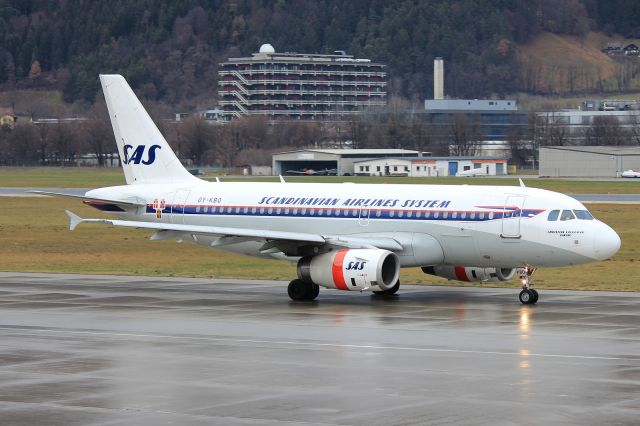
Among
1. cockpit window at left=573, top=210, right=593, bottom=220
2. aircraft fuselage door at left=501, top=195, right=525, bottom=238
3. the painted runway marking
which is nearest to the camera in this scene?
the painted runway marking

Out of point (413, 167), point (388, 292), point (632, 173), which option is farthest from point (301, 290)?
point (413, 167)

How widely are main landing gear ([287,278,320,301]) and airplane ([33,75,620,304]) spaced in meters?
0.03

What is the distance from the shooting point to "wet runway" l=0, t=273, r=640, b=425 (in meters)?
23.8

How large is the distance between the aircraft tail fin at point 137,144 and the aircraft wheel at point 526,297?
1506 cm

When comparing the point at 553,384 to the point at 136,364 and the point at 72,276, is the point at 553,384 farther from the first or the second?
the point at 72,276

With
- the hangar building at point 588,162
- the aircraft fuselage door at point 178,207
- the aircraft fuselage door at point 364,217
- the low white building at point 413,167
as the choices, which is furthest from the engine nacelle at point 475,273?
the low white building at point 413,167

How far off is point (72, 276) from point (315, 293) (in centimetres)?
1301

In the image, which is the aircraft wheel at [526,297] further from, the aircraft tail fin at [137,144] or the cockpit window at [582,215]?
the aircraft tail fin at [137,144]

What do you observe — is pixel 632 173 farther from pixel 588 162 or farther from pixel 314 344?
pixel 314 344

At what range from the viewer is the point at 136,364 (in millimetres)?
29266

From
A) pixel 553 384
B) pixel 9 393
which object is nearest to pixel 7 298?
pixel 9 393

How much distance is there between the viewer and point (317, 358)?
3011 cm

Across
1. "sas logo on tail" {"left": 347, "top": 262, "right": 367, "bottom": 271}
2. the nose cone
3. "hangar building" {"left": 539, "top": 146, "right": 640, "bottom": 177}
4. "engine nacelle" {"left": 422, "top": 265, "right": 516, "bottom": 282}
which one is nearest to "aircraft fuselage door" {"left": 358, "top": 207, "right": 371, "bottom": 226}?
"engine nacelle" {"left": 422, "top": 265, "right": 516, "bottom": 282}

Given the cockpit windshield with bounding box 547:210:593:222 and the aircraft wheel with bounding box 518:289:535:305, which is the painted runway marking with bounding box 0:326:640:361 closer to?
the aircraft wheel with bounding box 518:289:535:305
